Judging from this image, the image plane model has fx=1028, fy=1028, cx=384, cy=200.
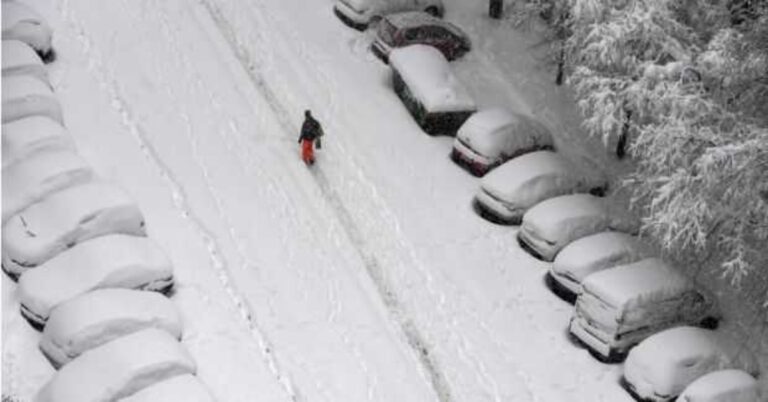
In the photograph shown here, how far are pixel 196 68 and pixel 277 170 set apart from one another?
168 inches

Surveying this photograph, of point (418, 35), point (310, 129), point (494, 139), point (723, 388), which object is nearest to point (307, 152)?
point (310, 129)

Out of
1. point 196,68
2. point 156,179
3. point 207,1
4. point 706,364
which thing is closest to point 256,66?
point 196,68

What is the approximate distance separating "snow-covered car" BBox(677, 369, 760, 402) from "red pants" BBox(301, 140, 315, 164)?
9220 mm

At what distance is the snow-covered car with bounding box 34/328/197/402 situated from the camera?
15.5m

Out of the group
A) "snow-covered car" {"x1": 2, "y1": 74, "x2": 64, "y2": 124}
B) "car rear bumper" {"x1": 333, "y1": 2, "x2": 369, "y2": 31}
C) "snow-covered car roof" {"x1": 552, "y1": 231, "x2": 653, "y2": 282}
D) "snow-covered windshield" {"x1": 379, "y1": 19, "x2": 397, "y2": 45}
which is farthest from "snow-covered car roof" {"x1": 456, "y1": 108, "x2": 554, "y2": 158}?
"snow-covered car" {"x1": 2, "y1": 74, "x2": 64, "y2": 124}

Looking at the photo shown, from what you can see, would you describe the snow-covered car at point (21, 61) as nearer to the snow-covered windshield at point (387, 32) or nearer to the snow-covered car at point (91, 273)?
the snow-covered car at point (91, 273)

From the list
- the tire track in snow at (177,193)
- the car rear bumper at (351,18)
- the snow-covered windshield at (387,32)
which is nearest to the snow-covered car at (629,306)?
the tire track in snow at (177,193)

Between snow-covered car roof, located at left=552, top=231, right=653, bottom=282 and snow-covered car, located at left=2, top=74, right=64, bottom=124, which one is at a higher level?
snow-covered car, located at left=2, top=74, right=64, bottom=124

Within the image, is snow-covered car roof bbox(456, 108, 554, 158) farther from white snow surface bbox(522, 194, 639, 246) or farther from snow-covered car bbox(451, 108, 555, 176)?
white snow surface bbox(522, 194, 639, 246)

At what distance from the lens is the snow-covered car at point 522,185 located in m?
21.6

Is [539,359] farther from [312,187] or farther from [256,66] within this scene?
[256,66]

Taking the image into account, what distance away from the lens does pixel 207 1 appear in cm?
2708

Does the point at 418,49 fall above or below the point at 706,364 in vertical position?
above

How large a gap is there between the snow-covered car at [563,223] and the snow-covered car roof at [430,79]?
385cm
